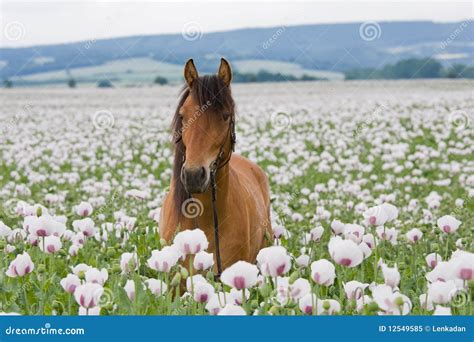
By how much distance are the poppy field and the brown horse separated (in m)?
0.33

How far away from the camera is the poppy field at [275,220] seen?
14.7 ft

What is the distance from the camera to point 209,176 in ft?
19.7

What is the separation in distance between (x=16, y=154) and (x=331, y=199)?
9.49 meters

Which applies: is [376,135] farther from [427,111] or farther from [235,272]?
[235,272]

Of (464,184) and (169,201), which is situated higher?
(464,184)

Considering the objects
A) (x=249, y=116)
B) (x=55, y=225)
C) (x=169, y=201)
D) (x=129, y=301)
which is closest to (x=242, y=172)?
(x=169, y=201)

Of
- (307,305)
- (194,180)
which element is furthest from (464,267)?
(194,180)

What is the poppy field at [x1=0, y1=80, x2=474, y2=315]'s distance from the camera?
4477mm


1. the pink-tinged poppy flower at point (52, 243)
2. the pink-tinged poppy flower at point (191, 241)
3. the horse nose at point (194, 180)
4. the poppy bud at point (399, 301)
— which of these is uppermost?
the horse nose at point (194, 180)

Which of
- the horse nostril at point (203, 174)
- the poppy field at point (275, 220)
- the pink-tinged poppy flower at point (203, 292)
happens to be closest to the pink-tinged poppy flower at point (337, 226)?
the poppy field at point (275, 220)

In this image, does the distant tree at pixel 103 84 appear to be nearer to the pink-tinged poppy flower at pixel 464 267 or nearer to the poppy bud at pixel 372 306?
the pink-tinged poppy flower at pixel 464 267

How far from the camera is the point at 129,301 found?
4723 millimetres

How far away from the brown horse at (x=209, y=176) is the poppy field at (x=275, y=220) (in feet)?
1.07

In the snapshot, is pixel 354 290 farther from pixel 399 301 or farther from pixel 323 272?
pixel 399 301
